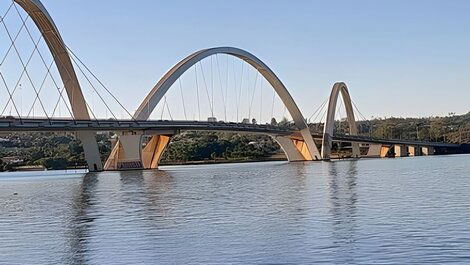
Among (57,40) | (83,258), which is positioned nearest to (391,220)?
(83,258)

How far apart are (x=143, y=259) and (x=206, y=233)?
3.95 meters

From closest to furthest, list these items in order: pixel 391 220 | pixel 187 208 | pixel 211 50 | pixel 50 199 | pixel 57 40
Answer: pixel 391 220, pixel 187 208, pixel 50 199, pixel 57 40, pixel 211 50

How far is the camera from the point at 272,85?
106938mm

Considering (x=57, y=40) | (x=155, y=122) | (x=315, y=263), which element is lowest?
(x=315, y=263)

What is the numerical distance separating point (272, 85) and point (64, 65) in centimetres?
4182

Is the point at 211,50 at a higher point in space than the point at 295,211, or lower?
higher

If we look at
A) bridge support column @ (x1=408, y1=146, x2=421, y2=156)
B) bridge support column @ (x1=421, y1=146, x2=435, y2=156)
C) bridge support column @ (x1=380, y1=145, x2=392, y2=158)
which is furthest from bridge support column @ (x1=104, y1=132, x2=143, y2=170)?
bridge support column @ (x1=421, y1=146, x2=435, y2=156)

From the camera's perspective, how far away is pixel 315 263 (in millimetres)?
14727

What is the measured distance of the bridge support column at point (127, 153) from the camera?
76.8 meters

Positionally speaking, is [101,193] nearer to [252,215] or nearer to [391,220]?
[252,215]

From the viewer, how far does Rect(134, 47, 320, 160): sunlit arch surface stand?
8169cm

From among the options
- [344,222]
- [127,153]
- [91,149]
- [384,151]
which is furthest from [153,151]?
[344,222]

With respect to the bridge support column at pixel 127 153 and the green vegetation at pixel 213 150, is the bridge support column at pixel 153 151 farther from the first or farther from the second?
the green vegetation at pixel 213 150

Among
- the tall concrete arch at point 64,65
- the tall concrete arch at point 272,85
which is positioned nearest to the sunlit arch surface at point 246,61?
the tall concrete arch at point 272,85
